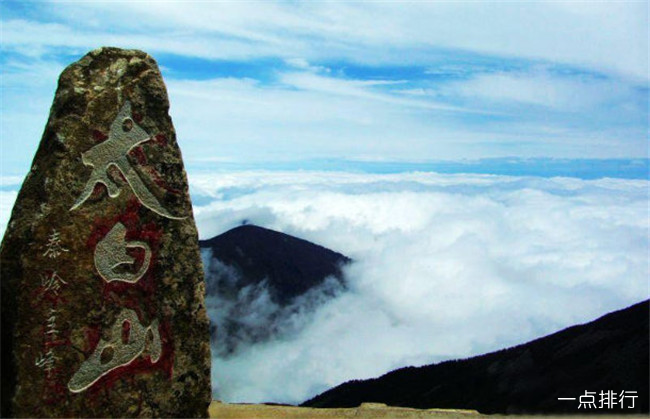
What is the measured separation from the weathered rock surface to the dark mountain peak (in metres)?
95.0

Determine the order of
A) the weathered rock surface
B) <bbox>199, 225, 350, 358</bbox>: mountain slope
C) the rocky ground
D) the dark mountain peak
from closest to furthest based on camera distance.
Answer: the weathered rock surface < the rocky ground < <bbox>199, 225, 350, 358</bbox>: mountain slope < the dark mountain peak

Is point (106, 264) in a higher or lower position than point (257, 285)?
lower

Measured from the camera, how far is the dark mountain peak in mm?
108500

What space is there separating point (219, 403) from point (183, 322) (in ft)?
11.5

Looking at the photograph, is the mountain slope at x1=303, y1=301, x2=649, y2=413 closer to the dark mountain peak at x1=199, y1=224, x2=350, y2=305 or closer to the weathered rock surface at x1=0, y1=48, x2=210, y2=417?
the weathered rock surface at x1=0, y1=48, x2=210, y2=417

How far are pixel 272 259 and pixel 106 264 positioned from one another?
112034 mm

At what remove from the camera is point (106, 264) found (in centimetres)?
625

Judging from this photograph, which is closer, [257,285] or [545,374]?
A: [545,374]

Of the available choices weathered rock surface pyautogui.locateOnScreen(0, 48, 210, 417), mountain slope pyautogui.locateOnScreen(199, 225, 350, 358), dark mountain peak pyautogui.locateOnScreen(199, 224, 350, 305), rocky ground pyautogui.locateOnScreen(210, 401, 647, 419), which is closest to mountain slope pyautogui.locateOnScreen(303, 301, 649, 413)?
rocky ground pyautogui.locateOnScreen(210, 401, 647, 419)

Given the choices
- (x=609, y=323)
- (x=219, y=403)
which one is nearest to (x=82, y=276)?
(x=219, y=403)

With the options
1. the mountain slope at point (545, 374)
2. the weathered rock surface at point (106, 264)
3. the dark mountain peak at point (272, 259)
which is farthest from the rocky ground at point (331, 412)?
the dark mountain peak at point (272, 259)

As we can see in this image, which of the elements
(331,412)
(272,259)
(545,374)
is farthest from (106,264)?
(272,259)

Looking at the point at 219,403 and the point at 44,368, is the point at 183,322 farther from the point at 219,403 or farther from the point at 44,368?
the point at 219,403

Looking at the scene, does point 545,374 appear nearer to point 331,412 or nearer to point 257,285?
point 331,412
